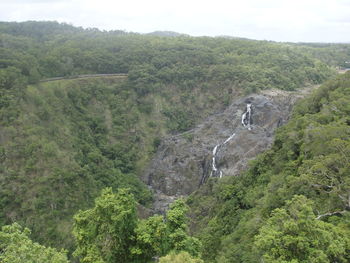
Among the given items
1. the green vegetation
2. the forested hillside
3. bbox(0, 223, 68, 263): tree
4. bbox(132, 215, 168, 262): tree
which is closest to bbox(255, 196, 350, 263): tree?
the forested hillside

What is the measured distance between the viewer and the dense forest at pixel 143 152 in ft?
41.2

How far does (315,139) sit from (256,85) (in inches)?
1676

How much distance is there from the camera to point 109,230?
40.7 ft

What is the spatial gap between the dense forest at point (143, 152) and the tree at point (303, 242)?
3.8 inches

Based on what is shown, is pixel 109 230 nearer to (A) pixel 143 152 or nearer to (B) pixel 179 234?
(B) pixel 179 234

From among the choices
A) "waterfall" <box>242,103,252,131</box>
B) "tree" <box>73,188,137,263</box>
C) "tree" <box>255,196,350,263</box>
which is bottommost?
"waterfall" <box>242,103,252,131</box>

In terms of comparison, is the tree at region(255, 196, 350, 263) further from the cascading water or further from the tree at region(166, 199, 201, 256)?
the cascading water

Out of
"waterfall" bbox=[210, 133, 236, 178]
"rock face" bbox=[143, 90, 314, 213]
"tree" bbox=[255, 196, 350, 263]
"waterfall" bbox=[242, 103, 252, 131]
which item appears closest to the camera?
"tree" bbox=[255, 196, 350, 263]

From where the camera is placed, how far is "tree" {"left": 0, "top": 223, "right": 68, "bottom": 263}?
10.0 metres

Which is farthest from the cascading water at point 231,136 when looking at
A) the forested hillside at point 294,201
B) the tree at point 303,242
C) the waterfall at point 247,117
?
the tree at point 303,242

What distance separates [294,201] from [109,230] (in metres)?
7.09

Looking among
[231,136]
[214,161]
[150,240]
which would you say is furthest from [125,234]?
[231,136]

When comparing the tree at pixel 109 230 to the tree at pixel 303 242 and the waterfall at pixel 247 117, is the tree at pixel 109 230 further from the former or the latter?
the waterfall at pixel 247 117

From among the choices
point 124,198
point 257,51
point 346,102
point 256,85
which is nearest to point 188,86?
point 256,85
